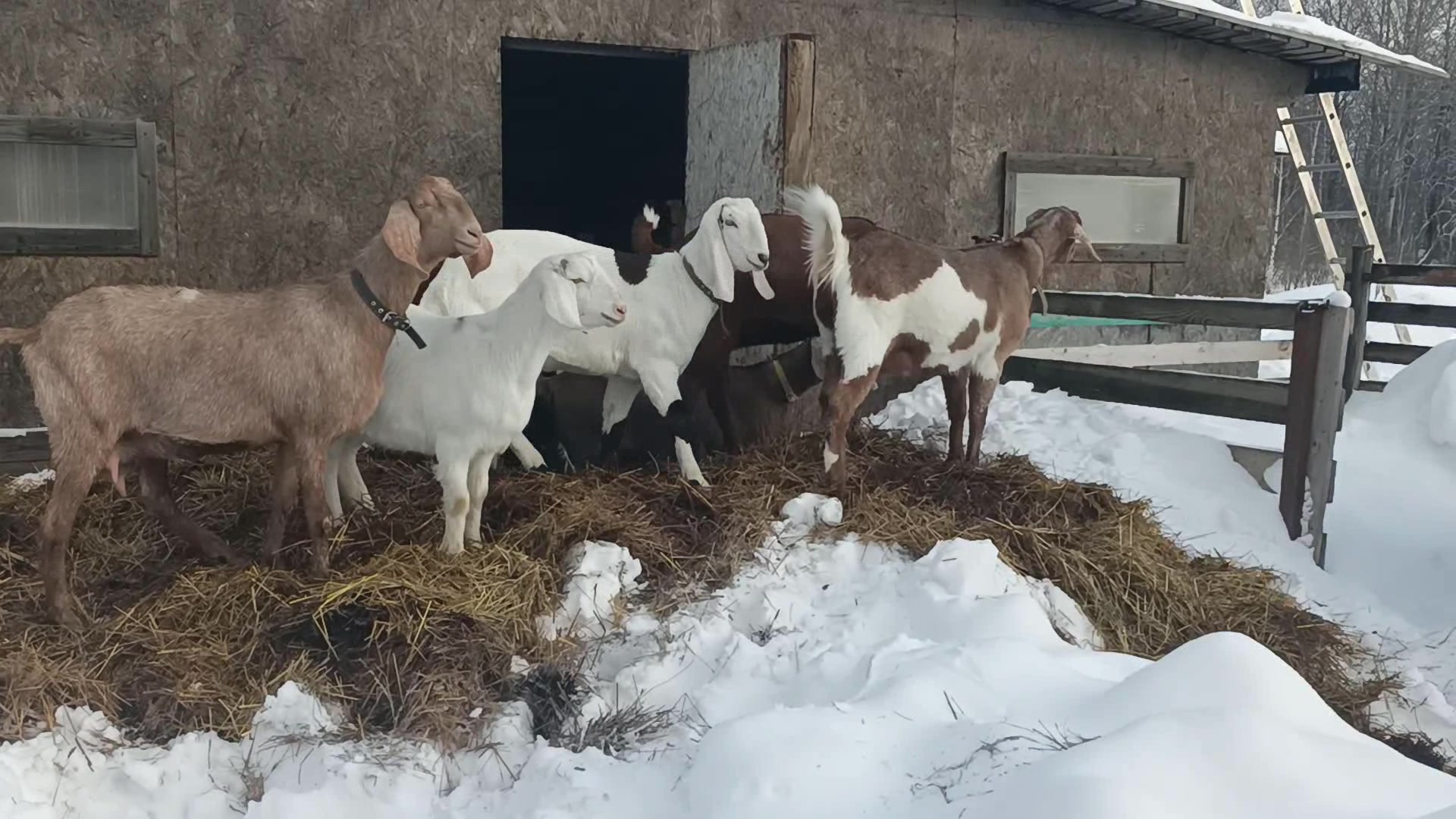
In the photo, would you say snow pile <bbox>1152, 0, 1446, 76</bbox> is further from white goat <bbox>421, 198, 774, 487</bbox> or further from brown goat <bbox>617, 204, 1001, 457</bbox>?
white goat <bbox>421, 198, 774, 487</bbox>

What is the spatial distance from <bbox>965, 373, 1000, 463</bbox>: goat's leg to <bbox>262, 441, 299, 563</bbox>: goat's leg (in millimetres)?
3189

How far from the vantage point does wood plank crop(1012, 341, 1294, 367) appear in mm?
8023

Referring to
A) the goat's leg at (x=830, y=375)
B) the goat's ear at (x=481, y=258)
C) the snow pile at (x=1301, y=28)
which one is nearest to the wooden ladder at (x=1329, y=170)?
the snow pile at (x=1301, y=28)

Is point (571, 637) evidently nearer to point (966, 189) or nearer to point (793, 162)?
point (793, 162)

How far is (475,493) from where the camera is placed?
173 inches

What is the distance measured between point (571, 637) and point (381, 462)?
207cm

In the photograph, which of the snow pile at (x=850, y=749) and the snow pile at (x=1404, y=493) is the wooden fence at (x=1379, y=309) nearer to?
the snow pile at (x=1404, y=493)

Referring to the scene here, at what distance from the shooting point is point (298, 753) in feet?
10.9

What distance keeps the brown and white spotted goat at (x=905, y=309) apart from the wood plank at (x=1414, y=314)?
458cm

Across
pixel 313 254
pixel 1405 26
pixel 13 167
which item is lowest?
pixel 313 254

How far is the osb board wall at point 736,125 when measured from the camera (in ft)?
20.4

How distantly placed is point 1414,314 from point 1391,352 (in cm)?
106

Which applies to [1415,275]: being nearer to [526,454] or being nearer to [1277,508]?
[1277,508]

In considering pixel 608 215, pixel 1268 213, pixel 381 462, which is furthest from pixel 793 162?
pixel 608 215
